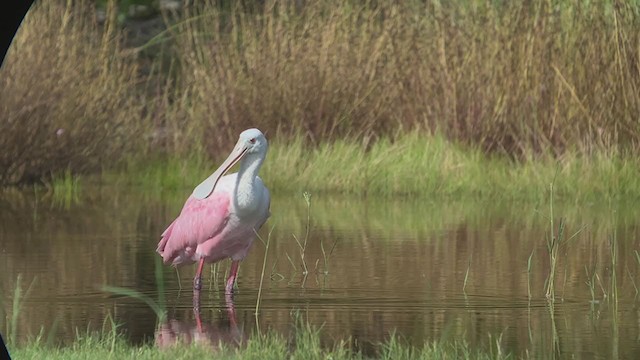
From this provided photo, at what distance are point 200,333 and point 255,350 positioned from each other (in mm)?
932

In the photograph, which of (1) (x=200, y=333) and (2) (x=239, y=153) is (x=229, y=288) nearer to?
(2) (x=239, y=153)

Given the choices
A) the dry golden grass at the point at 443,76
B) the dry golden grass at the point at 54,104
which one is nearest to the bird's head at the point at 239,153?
the dry golden grass at the point at 443,76

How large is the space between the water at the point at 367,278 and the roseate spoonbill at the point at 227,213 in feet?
0.67

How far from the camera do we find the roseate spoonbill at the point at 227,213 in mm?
8094

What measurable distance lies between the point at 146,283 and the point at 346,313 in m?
1.60

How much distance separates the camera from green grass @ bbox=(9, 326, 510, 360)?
18.1 ft

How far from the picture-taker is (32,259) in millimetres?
9461

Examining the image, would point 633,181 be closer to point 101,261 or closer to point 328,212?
point 328,212

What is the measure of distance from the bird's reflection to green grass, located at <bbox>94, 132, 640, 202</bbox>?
731 cm

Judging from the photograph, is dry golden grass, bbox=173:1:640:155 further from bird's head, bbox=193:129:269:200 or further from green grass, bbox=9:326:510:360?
green grass, bbox=9:326:510:360

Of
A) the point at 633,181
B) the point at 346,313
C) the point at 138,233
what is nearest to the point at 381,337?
the point at 346,313

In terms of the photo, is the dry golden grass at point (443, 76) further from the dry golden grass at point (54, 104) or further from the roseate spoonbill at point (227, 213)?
the roseate spoonbill at point (227, 213)

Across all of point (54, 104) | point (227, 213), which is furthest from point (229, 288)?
point (54, 104)

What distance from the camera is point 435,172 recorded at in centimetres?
1480
